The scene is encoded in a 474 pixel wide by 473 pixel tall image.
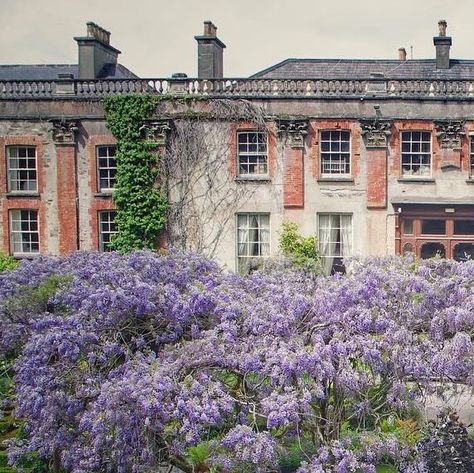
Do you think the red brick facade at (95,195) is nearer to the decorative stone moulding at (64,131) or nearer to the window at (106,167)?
the window at (106,167)

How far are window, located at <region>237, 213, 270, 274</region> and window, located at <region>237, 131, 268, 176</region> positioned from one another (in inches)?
65.2

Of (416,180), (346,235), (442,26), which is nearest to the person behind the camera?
(416,180)

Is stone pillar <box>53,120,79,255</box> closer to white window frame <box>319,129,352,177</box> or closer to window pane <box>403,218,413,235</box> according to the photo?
white window frame <box>319,129,352,177</box>

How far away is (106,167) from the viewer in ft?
89.0

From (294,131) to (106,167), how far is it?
7225mm

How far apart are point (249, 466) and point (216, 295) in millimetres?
2498

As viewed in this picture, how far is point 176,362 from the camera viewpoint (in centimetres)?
880

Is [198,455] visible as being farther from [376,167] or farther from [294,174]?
[376,167]

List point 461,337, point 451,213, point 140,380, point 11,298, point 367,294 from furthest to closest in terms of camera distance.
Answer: point 451,213 < point 11,298 < point 367,294 < point 461,337 < point 140,380

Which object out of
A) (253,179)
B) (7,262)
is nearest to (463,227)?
(253,179)

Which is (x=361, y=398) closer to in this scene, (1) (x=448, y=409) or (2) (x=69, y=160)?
(1) (x=448, y=409)

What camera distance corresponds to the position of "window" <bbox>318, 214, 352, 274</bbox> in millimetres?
26547

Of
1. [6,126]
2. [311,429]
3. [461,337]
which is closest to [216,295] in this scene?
[311,429]

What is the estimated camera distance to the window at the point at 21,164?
89.5 feet
